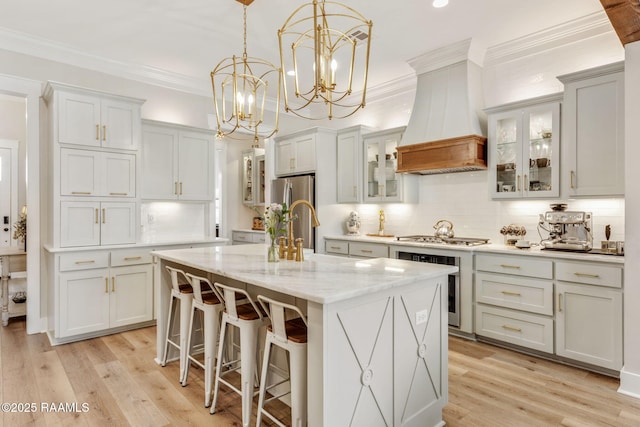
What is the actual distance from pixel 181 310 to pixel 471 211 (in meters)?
3.23

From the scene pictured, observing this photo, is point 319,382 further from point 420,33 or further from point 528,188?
point 420,33

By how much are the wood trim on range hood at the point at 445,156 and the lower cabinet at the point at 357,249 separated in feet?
3.15

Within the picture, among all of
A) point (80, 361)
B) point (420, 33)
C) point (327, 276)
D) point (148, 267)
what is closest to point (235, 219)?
point (148, 267)

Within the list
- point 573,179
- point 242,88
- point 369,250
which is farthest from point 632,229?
point 242,88

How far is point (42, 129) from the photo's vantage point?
3982 millimetres

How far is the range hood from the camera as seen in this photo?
153 inches

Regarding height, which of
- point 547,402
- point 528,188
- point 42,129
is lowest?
point 547,402

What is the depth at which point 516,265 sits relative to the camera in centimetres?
341

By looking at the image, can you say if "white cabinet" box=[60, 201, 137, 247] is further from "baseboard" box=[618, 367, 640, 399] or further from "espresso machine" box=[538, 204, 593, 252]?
"baseboard" box=[618, 367, 640, 399]

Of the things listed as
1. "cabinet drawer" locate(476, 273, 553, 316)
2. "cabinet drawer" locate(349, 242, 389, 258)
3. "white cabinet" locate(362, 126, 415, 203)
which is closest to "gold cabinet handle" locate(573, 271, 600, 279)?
"cabinet drawer" locate(476, 273, 553, 316)

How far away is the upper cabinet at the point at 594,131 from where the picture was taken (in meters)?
2.96

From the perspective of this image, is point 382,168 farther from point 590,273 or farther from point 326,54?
point 326,54

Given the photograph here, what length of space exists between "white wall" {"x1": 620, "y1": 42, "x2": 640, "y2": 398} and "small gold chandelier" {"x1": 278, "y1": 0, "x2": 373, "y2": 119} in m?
1.88

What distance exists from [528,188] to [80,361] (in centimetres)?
434
